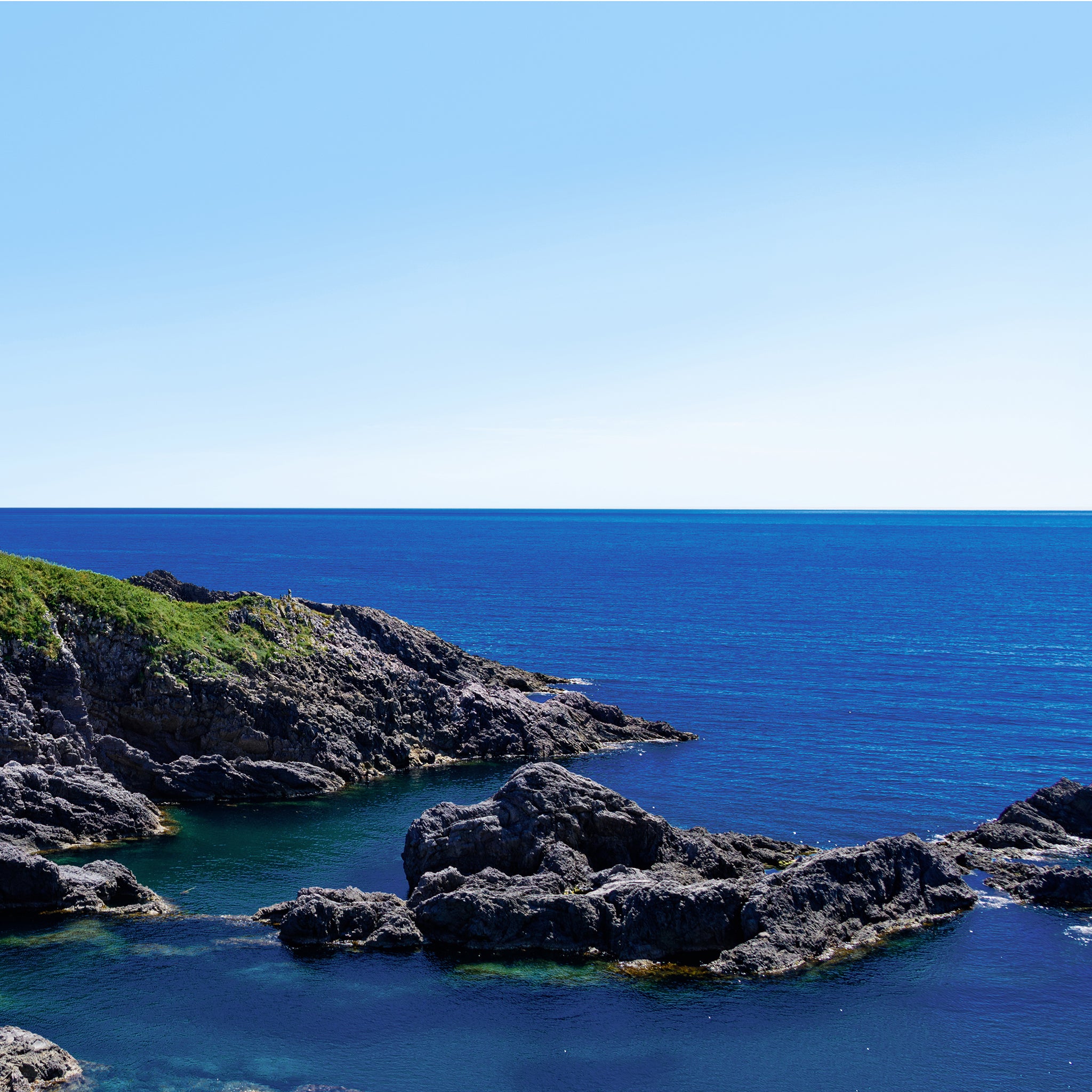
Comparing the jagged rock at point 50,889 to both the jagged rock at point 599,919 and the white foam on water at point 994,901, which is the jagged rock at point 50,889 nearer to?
the jagged rock at point 599,919

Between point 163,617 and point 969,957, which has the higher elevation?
point 163,617

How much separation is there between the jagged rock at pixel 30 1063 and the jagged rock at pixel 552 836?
20062mm

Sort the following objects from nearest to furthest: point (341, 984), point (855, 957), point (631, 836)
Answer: point (341, 984) → point (855, 957) → point (631, 836)

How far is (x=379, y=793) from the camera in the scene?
7362 centimetres

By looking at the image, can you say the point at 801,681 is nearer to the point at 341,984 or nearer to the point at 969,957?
the point at 969,957

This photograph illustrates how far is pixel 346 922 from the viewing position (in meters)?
47.3

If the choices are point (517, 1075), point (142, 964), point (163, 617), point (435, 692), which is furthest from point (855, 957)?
point (163, 617)

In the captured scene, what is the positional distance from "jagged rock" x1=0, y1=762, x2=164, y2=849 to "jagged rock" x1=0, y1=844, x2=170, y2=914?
662 cm

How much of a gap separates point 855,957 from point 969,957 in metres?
5.07

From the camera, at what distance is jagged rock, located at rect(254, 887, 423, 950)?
153 ft

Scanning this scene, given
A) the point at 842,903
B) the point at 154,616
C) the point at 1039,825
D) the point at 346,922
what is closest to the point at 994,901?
the point at 842,903

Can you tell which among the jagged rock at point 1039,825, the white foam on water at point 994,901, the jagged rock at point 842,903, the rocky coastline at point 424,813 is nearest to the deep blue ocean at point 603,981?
the white foam on water at point 994,901

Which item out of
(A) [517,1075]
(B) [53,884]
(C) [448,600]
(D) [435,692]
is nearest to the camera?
(A) [517,1075]

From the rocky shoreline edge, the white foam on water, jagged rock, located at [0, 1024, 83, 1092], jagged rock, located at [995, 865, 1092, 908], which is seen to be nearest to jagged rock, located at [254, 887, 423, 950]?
the rocky shoreline edge
